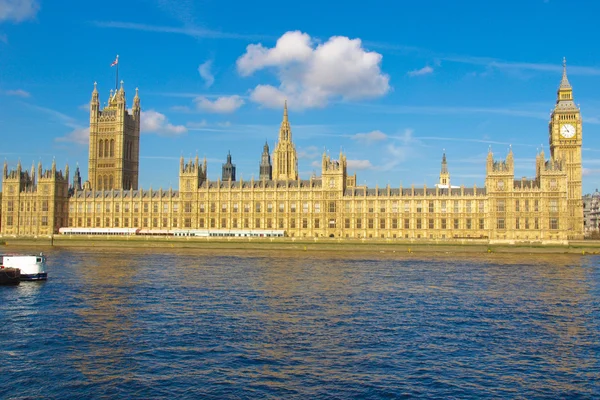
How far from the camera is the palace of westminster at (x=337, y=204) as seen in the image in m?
118

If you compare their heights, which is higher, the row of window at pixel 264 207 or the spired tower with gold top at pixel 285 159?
the spired tower with gold top at pixel 285 159

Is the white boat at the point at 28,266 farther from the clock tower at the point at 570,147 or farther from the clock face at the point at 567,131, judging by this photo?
the clock face at the point at 567,131

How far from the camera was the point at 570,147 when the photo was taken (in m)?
135

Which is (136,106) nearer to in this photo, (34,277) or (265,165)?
(265,165)

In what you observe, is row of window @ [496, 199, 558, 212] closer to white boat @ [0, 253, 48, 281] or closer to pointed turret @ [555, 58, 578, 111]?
pointed turret @ [555, 58, 578, 111]

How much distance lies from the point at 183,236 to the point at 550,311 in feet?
312

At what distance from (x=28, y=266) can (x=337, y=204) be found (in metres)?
77.0

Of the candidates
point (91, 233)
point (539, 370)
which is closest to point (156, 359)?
point (539, 370)

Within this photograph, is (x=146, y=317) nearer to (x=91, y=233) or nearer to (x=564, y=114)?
(x=91, y=233)

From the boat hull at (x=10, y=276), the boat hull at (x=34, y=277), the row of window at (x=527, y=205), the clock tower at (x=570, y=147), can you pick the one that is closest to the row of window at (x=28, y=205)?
the boat hull at (x=34, y=277)

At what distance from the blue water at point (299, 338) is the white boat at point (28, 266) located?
1575 mm

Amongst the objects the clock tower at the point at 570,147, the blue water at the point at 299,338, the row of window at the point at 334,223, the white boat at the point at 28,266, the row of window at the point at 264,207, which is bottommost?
the blue water at the point at 299,338

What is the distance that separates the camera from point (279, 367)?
28984 millimetres

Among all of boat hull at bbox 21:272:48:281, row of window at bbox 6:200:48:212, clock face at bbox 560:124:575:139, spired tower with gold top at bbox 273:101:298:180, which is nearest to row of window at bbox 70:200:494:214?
row of window at bbox 6:200:48:212
